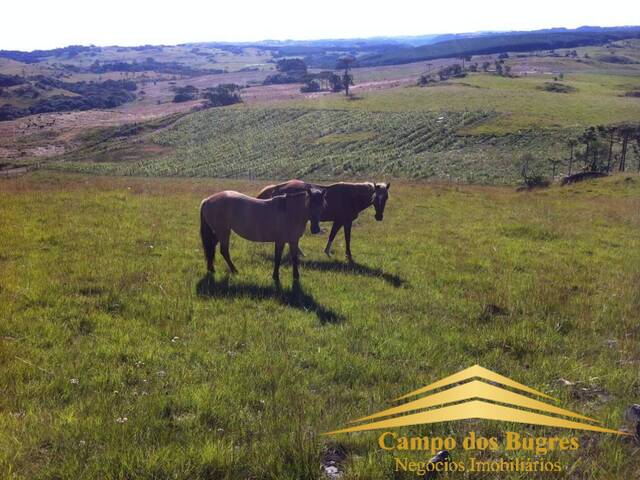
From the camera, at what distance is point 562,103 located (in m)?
108

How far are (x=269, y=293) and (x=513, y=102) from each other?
11602 centimetres

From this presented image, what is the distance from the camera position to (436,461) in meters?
4.69

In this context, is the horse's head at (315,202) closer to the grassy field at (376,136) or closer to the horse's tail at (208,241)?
the horse's tail at (208,241)

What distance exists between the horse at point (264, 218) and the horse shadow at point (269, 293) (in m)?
0.62

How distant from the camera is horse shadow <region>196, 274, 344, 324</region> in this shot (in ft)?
30.1

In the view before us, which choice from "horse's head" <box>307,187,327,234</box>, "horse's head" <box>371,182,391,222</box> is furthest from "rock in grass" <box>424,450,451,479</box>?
"horse's head" <box>371,182,391,222</box>

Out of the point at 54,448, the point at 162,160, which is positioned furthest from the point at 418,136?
the point at 54,448

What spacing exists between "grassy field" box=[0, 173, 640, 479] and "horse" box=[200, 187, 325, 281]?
0.77 meters

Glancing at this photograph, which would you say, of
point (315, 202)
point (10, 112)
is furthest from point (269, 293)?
point (10, 112)

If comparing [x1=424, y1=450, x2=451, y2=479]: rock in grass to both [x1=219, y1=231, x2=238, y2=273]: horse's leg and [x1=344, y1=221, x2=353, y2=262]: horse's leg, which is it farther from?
[x1=344, y1=221, x2=353, y2=262]: horse's leg

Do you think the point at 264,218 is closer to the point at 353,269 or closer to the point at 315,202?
the point at 315,202

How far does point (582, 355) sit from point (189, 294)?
23.5 feet

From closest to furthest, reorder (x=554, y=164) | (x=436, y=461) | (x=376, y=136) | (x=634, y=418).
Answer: (x=436, y=461), (x=634, y=418), (x=554, y=164), (x=376, y=136)

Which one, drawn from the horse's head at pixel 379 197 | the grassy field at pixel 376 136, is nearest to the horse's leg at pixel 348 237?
the horse's head at pixel 379 197
